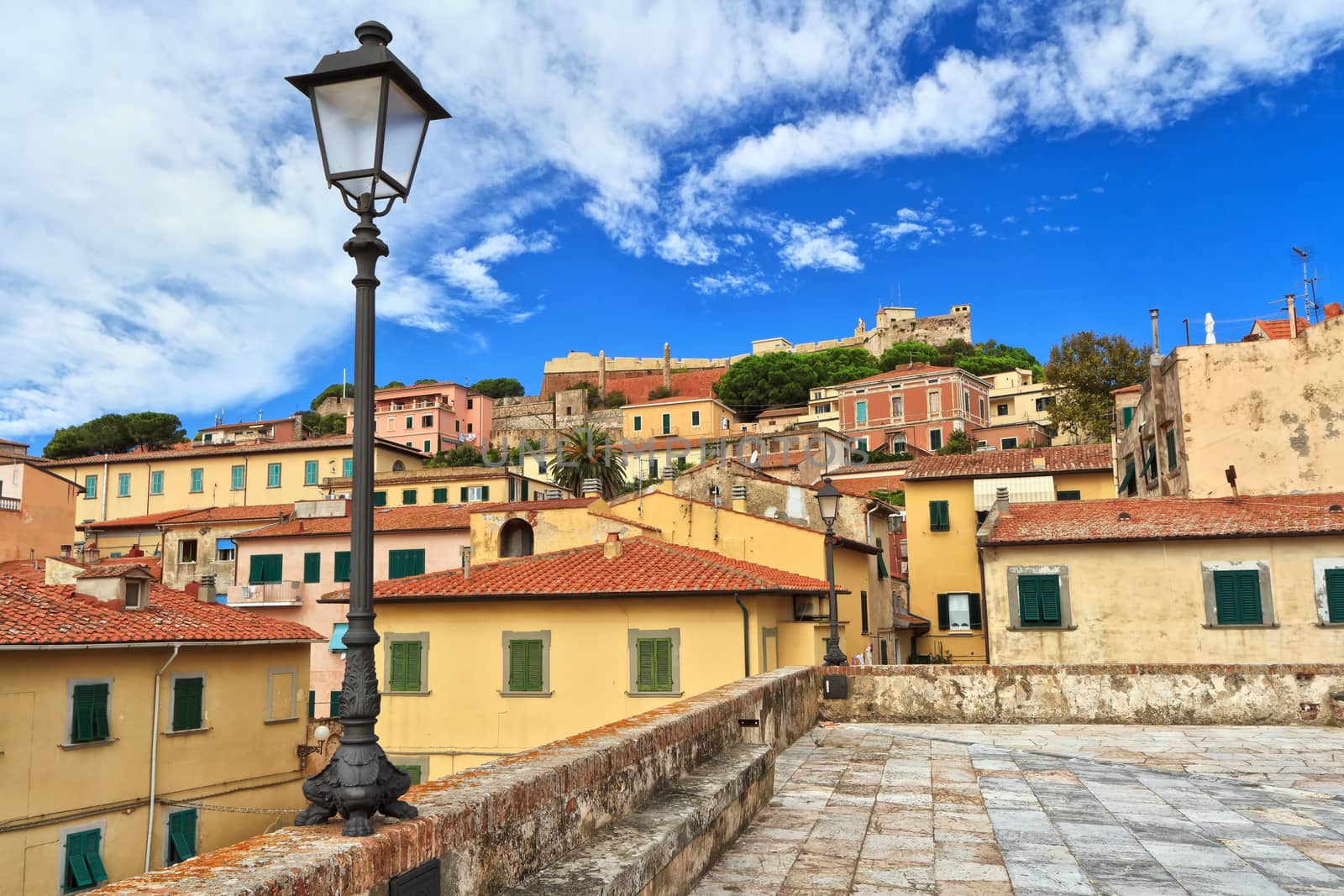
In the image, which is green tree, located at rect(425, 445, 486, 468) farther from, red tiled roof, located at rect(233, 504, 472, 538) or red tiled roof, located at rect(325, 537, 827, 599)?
red tiled roof, located at rect(325, 537, 827, 599)

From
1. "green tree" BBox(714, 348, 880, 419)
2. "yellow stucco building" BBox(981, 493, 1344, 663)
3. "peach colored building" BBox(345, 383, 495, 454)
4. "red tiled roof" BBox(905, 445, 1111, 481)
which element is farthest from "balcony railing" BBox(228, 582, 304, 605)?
"green tree" BBox(714, 348, 880, 419)

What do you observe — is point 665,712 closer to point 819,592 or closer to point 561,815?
point 561,815

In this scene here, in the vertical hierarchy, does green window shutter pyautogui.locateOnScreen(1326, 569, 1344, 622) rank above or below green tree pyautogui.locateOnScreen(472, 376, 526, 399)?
below

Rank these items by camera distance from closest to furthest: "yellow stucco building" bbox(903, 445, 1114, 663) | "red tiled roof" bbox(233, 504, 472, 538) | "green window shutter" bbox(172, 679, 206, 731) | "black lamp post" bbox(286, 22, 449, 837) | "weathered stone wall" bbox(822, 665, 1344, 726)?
"black lamp post" bbox(286, 22, 449, 837) < "weathered stone wall" bbox(822, 665, 1344, 726) < "green window shutter" bbox(172, 679, 206, 731) < "yellow stucco building" bbox(903, 445, 1114, 663) < "red tiled roof" bbox(233, 504, 472, 538)

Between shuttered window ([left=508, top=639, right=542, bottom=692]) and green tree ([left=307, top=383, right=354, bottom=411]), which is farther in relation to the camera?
green tree ([left=307, top=383, right=354, bottom=411])

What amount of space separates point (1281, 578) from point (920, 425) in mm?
57299

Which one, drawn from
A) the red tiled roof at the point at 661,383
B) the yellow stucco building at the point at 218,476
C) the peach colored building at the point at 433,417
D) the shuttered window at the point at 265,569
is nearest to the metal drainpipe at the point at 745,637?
the shuttered window at the point at 265,569

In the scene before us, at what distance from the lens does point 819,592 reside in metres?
23.4

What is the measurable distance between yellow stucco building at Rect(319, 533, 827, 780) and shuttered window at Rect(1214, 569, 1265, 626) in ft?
31.7

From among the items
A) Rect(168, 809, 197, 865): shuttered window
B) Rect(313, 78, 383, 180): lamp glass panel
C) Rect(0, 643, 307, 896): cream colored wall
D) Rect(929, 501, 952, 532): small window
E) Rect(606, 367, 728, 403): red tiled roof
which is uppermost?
Rect(606, 367, 728, 403): red tiled roof

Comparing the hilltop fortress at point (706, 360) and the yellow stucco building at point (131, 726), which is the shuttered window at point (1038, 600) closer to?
the yellow stucco building at point (131, 726)

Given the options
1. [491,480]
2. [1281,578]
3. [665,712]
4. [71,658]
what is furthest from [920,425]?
[665,712]

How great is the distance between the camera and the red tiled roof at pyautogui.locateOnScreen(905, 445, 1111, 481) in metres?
38.3

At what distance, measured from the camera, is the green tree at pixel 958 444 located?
74.7 metres
